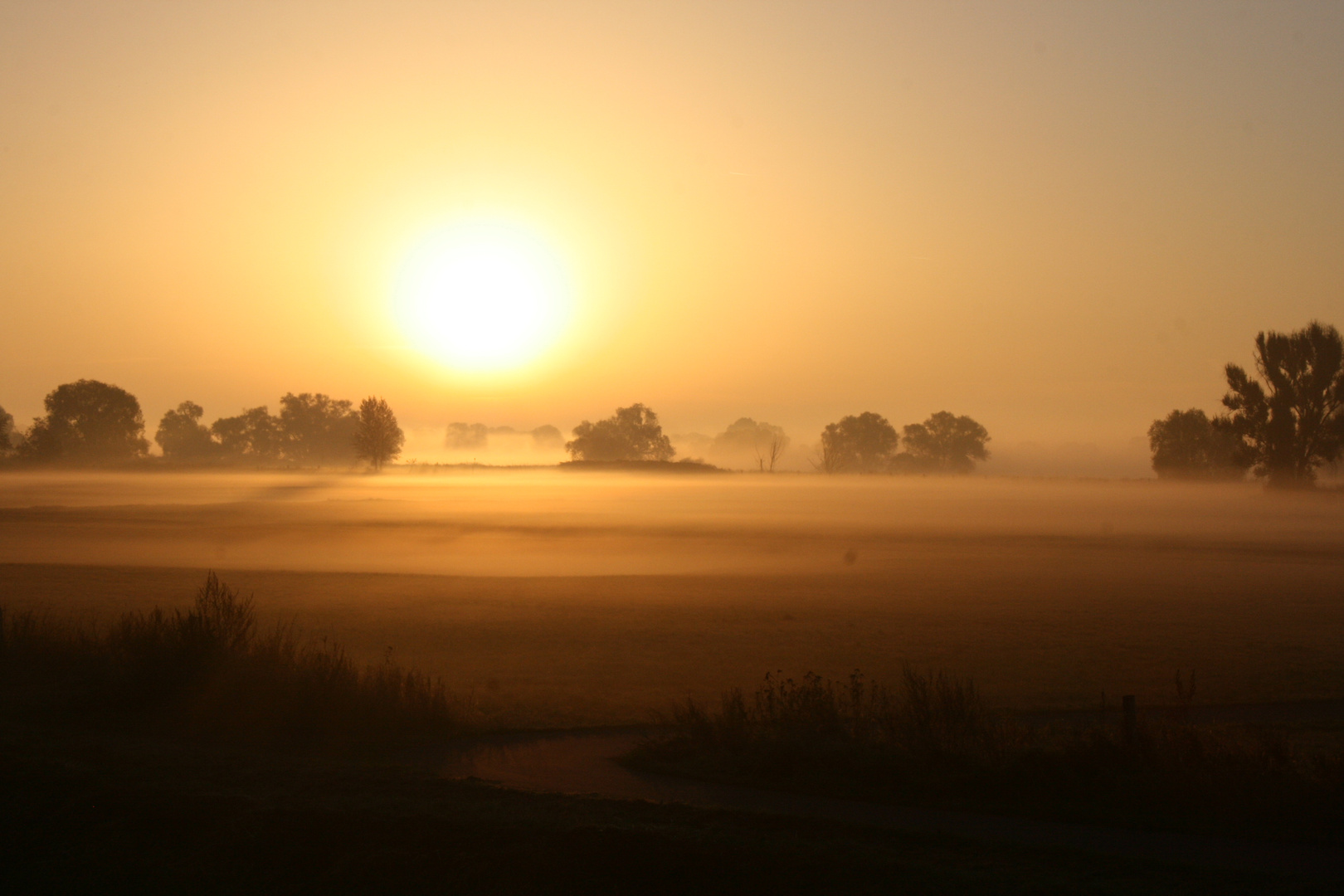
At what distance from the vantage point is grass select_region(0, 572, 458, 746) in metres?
11.3

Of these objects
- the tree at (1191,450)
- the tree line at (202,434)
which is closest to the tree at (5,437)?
the tree line at (202,434)

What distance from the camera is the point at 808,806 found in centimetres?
859

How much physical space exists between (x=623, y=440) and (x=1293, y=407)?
9169 cm

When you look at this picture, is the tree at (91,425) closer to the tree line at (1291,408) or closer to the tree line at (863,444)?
the tree line at (863,444)

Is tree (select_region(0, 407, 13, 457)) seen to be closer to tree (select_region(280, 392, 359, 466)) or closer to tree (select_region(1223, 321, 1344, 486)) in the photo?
tree (select_region(280, 392, 359, 466))

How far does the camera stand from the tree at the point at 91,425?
11100 centimetres

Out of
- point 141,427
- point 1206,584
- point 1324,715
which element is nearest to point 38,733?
point 1324,715

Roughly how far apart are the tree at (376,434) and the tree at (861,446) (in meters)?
70.9

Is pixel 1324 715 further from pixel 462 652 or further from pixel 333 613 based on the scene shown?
pixel 333 613

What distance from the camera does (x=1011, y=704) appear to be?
13.5 meters

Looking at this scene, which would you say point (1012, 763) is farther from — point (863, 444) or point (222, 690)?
point (863, 444)

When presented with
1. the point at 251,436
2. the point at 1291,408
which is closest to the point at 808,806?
the point at 1291,408

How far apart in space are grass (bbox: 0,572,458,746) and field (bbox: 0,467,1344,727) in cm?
129

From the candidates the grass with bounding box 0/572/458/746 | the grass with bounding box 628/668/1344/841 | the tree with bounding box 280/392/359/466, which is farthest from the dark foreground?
the tree with bounding box 280/392/359/466
